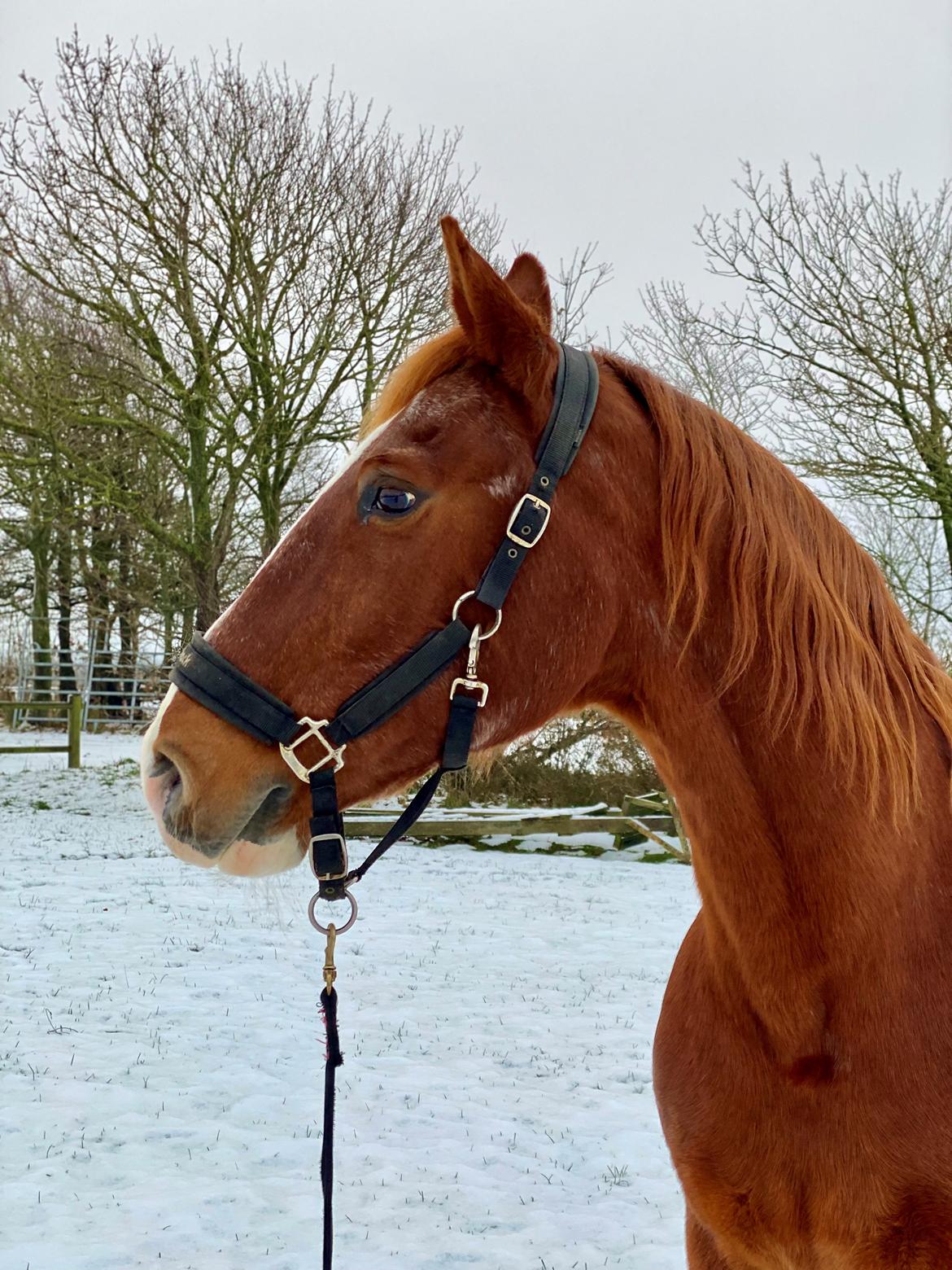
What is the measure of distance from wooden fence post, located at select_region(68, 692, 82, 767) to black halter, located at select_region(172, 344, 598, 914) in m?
16.4

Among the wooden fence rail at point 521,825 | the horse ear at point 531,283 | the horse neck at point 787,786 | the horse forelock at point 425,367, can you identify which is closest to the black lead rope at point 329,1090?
the horse neck at point 787,786

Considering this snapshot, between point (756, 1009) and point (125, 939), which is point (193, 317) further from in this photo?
point (756, 1009)

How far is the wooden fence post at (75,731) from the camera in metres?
16.7

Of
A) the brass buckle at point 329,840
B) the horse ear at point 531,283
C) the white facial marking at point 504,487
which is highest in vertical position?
the horse ear at point 531,283

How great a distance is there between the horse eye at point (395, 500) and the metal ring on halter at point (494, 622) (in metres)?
0.17

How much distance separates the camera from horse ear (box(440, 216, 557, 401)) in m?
1.62

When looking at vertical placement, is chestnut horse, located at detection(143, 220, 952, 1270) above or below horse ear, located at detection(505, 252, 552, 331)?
below

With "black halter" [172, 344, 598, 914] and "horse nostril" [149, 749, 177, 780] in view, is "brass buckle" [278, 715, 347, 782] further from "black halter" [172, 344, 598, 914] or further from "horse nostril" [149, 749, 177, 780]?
"horse nostril" [149, 749, 177, 780]

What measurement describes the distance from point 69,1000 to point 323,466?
10.2 meters

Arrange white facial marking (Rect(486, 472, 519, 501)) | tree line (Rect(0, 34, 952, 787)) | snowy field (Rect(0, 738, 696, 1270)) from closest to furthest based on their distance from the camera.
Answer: white facial marking (Rect(486, 472, 519, 501)) → snowy field (Rect(0, 738, 696, 1270)) → tree line (Rect(0, 34, 952, 787))

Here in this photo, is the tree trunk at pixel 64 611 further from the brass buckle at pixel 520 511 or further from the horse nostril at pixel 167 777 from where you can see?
the brass buckle at pixel 520 511

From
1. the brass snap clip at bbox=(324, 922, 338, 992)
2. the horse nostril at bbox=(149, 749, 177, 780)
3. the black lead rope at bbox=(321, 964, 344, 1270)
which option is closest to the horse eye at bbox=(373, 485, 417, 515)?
the horse nostril at bbox=(149, 749, 177, 780)

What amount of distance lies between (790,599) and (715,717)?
240mm

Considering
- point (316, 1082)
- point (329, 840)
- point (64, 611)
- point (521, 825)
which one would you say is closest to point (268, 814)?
point (329, 840)
